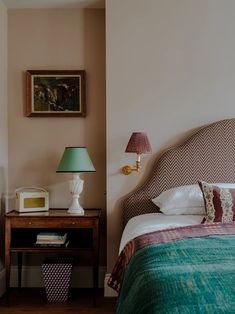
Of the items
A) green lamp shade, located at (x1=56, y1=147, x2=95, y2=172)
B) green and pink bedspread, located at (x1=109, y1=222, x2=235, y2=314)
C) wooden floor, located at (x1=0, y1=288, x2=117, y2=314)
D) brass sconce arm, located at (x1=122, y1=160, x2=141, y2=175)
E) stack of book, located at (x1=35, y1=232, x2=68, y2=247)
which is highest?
green lamp shade, located at (x1=56, y1=147, x2=95, y2=172)

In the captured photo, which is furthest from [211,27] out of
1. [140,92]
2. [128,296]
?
[128,296]

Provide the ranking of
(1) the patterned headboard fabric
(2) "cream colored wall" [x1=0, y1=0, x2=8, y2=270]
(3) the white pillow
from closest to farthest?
(3) the white pillow
(1) the patterned headboard fabric
(2) "cream colored wall" [x1=0, y1=0, x2=8, y2=270]

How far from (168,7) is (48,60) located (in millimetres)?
1173

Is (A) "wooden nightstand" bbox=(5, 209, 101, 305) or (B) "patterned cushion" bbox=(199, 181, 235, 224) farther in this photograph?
(A) "wooden nightstand" bbox=(5, 209, 101, 305)

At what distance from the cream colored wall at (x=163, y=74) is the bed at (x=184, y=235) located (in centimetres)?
15

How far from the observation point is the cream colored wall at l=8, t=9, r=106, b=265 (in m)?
3.56

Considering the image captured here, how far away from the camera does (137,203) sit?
3199mm

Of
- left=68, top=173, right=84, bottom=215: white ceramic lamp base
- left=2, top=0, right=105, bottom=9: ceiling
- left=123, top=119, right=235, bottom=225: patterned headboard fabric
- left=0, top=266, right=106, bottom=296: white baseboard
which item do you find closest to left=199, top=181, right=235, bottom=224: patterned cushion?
left=123, top=119, right=235, bottom=225: patterned headboard fabric

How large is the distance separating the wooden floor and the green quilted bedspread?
128 centimetres

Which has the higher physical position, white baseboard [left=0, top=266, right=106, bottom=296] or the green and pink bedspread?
the green and pink bedspread

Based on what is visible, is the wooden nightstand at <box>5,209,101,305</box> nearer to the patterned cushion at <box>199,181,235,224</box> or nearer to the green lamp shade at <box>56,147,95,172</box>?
the green lamp shade at <box>56,147,95,172</box>

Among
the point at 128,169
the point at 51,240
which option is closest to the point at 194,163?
the point at 128,169

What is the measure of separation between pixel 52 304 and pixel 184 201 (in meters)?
1.32

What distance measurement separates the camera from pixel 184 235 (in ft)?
6.69
